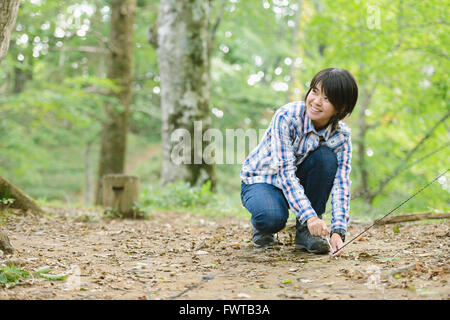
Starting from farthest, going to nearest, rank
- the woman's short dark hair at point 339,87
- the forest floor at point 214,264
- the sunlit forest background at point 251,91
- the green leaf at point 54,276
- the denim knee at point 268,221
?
the sunlit forest background at point 251,91 → the denim knee at point 268,221 → the woman's short dark hair at point 339,87 → the green leaf at point 54,276 → the forest floor at point 214,264

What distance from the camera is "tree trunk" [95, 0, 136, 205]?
9.55 m

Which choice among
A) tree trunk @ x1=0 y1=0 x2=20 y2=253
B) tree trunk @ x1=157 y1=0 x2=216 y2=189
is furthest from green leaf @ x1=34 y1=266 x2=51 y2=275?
tree trunk @ x1=157 y1=0 x2=216 y2=189

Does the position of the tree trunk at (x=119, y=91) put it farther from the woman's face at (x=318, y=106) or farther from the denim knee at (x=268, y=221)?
the woman's face at (x=318, y=106)

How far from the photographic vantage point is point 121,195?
5.57 meters

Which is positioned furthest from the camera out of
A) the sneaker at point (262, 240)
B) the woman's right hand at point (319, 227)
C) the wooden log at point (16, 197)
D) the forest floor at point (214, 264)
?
the wooden log at point (16, 197)

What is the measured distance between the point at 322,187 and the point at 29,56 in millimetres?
9179

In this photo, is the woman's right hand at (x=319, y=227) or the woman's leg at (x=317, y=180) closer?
the woman's right hand at (x=319, y=227)

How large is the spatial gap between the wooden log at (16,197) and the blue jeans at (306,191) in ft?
7.94

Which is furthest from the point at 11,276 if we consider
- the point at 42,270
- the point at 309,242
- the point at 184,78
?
the point at 184,78

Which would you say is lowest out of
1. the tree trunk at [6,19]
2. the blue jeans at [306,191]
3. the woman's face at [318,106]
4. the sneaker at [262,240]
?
the sneaker at [262,240]

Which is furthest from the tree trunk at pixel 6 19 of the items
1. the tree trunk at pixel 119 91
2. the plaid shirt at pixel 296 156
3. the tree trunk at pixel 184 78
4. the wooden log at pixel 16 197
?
the tree trunk at pixel 119 91

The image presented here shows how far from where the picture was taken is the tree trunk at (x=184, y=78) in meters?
7.41

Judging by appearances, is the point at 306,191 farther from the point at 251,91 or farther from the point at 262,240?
the point at 251,91
